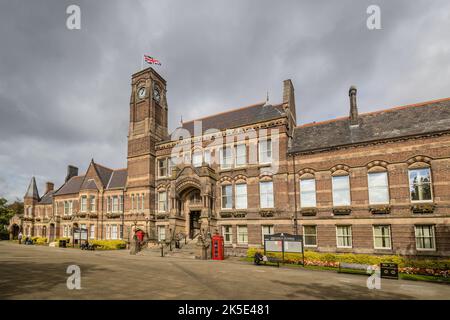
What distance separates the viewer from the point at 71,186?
4262cm

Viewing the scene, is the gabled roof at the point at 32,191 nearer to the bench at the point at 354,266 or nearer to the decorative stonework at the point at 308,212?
the decorative stonework at the point at 308,212

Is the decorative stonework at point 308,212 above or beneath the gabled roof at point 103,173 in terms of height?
beneath

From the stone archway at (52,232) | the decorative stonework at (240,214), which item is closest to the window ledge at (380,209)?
the decorative stonework at (240,214)

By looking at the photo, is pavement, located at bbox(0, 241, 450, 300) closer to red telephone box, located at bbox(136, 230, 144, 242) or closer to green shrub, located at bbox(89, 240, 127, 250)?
red telephone box, located at bbox(136, 230, 144, 242)

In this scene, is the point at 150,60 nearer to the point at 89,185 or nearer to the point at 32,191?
the point at 89,185

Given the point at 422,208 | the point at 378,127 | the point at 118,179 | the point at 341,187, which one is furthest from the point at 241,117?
the point at 118,179

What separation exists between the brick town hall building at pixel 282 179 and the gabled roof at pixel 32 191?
14588 mm

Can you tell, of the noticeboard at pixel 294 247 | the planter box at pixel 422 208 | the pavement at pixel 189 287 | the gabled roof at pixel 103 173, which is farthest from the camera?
the gabled roof at pixel 103 173

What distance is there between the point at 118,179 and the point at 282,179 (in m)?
23.0

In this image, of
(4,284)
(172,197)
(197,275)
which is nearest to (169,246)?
(172,197)

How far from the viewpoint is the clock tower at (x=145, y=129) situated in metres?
32.3

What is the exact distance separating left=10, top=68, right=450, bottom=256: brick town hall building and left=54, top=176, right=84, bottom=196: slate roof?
3.22 m

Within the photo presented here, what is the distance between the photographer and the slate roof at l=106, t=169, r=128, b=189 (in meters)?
36.6

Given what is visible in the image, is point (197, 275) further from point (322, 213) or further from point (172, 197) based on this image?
point (172, 197)
